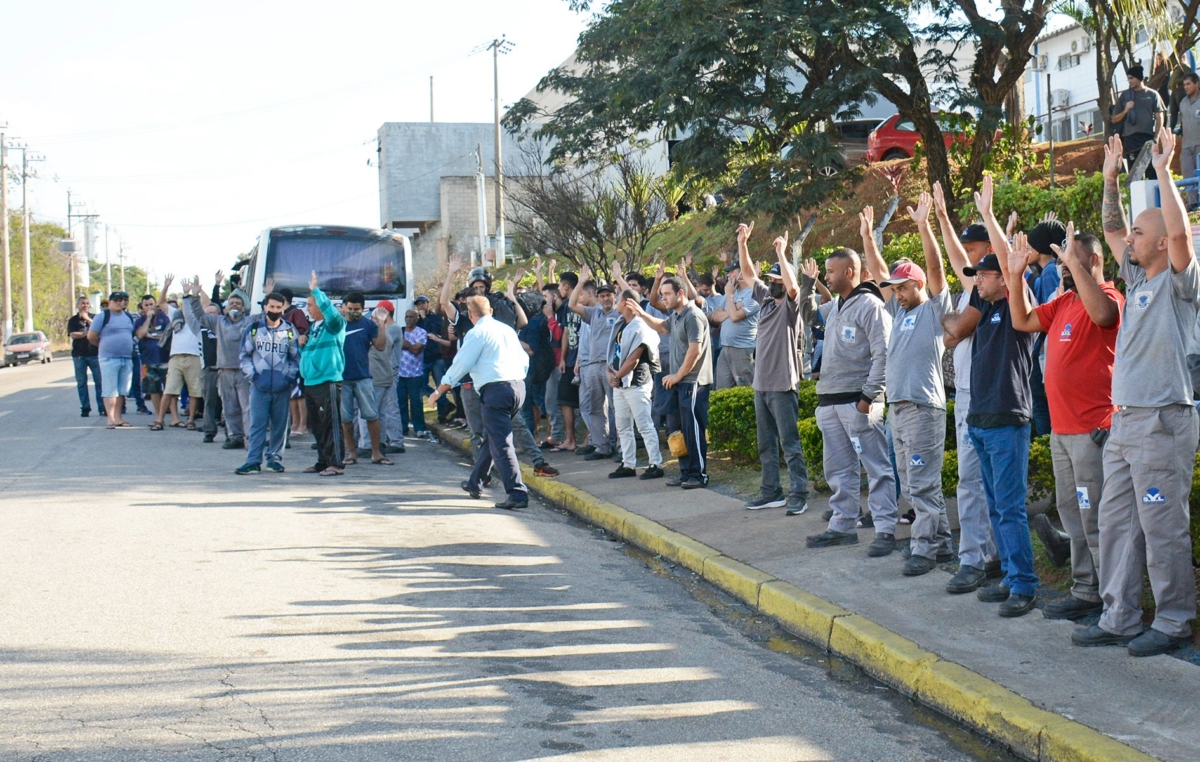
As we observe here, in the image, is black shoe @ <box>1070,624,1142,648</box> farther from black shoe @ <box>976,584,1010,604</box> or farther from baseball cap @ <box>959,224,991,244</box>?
baseball cap @ <box>959,224,991,244</box>

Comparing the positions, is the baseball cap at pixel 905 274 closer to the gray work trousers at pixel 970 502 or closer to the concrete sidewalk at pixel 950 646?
the gray work trousers at pixel 970 502

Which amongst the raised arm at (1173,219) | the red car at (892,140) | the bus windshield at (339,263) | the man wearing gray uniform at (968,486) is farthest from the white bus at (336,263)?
the raised arm at (1173,219)

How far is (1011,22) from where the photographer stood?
569 inches

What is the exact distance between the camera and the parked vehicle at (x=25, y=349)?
161ft

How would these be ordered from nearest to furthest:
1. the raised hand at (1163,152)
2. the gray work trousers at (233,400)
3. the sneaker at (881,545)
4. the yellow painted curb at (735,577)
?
1. the raised hand at (1163,152)
2. the yellow painted curb at (735,577)
3. the sneaker at (881,545)
4. the gray work trousers at (233,400)

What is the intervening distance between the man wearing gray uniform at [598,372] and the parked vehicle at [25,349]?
42.8 meters

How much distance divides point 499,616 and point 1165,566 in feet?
11.3

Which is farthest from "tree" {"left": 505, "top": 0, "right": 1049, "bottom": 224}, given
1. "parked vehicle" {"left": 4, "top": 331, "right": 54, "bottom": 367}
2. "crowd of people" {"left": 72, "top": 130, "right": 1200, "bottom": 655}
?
"parked vehicle" {"left": 4, "top": 331, "right": 54, "bottom": 367}

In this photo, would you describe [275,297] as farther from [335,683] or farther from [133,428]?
[335,683]

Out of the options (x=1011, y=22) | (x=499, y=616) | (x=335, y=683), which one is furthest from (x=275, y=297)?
(x=1011, y=22)

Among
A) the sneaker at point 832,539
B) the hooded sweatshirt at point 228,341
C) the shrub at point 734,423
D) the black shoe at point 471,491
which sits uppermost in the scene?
the hooded sweatshirt at point 228,341

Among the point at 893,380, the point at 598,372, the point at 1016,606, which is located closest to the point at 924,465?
the point at 893,380

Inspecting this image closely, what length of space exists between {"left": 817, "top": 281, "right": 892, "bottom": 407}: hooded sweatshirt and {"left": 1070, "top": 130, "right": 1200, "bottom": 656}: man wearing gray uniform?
246 cm

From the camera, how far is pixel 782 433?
920cm
